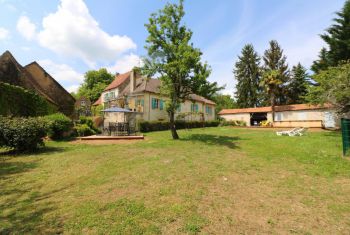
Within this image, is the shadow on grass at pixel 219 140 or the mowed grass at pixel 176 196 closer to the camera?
the mowed grass at pixel 176 196

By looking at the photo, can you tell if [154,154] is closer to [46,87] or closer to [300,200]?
[300,200]

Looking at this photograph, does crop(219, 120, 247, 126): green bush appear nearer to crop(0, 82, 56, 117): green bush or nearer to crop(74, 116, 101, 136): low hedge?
crop(74, 116, 101, 136): low hedge

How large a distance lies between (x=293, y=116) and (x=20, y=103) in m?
32.8

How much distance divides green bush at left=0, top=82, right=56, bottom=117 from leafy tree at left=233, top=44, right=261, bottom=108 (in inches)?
1447

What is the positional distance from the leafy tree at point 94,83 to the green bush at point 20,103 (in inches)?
1272

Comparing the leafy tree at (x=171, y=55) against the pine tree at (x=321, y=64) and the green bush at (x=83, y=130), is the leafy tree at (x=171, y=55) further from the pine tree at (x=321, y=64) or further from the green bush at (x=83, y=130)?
the pine tree at (x=321, y=64)

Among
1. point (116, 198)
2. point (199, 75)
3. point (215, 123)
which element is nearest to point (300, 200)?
A: point (116, 198)

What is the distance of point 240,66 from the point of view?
4228cm

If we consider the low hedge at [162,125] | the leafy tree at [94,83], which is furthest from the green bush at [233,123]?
the leafy tree at [94,83]

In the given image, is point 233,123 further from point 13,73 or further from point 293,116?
point 13,73

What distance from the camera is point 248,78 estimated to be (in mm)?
41406

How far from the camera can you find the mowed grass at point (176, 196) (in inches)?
121

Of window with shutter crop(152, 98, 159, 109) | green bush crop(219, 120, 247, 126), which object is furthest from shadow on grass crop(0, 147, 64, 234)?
green bush crop(219, 120, 247, 126)

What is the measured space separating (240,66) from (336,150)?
121ft
